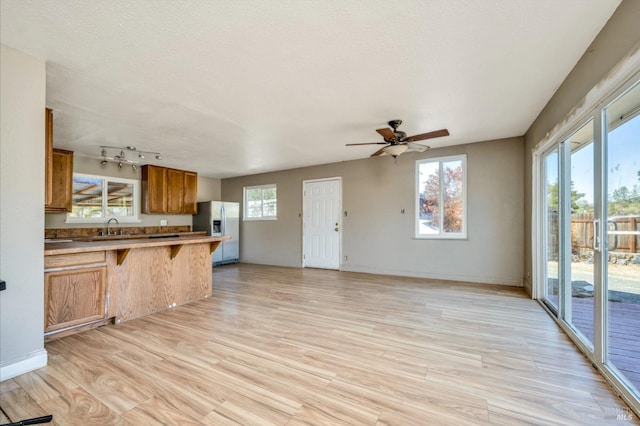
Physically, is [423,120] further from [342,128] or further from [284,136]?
[284,136]

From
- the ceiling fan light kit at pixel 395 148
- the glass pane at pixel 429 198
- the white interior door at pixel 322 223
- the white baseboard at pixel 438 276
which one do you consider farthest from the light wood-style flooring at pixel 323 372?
the white interior door at pixel 322 223

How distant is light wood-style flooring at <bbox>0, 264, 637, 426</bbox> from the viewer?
1.61 meters

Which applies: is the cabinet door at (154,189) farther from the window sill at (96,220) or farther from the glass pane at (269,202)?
the glass pane at (269,202)

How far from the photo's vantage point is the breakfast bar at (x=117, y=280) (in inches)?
104

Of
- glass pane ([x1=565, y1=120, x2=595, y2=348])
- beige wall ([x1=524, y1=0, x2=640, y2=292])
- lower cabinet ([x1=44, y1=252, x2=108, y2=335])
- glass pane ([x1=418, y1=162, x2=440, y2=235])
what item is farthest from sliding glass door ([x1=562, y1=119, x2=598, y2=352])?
lower cabinet ([x1=44, y1=252, x2=108, y2=335])

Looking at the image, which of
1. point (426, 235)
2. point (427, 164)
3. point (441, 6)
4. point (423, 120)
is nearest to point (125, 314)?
point (441, 6)

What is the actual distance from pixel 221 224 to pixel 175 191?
136 centimetres

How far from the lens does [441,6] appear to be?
5.62ft

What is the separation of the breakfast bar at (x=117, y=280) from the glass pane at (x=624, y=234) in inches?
166

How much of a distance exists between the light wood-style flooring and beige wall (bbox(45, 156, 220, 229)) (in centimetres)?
347

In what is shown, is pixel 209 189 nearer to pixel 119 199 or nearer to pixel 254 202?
pixel 254 202

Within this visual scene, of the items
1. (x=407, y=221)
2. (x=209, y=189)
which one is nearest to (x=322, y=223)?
(x=407, y=221)

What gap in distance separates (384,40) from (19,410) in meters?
3.38

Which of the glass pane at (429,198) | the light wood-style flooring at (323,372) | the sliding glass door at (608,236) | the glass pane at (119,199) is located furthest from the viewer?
the glass pane at (119,199)
